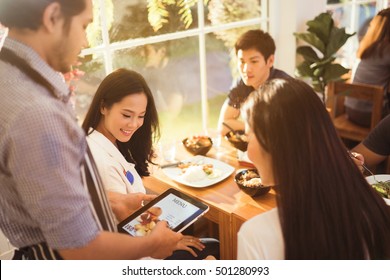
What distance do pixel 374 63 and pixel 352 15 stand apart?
2.06 ft

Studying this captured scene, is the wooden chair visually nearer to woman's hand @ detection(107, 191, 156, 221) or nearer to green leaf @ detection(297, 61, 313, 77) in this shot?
green leaf @ detection(297, 61, 313, 77)

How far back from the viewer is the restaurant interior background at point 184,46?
1736 mm

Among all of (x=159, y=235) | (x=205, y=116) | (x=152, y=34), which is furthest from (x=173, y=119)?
(x=159, y=235)

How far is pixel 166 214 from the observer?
1228mm

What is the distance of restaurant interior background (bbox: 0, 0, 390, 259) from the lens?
174cm

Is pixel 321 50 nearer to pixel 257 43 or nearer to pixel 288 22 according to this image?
pixel 288 22

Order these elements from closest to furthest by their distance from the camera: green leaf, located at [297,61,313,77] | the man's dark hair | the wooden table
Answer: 1. the wooden table
2. the man's dark hair
3. green leaf, located at [297,61,313,77]

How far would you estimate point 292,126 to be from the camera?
81 cm

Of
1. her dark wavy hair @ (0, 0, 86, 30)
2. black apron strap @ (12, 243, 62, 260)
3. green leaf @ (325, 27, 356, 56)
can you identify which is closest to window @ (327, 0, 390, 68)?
green leaf @ (325, 27, 356, 56)

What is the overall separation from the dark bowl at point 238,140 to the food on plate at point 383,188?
21.5 inches

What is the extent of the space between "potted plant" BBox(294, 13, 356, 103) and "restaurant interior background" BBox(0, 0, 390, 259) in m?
0.10
